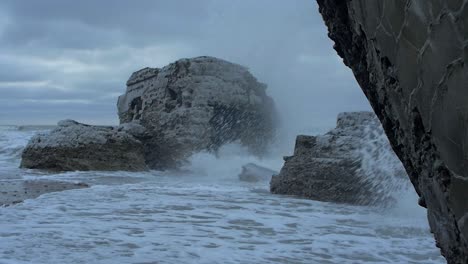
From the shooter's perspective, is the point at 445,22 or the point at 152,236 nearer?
the point at 445,22

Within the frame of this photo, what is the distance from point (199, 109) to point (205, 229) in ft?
31.3

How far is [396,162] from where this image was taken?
315 inches

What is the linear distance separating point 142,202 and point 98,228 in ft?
6.59

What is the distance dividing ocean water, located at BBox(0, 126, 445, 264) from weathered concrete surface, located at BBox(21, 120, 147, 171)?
13.9ft

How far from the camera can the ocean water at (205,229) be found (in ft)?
14.1

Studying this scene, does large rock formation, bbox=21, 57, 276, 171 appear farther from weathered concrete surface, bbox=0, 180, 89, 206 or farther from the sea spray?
the sea spray

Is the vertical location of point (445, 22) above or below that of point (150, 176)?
above

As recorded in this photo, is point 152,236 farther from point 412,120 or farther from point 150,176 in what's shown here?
point 150,176

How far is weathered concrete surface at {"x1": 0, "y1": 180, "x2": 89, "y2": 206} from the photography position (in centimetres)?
719

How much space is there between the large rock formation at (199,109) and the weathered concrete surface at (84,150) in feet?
3.59

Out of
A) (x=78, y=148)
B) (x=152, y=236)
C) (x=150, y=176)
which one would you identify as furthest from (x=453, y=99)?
(x=78, y=148)

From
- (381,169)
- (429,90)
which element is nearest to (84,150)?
(381,169)

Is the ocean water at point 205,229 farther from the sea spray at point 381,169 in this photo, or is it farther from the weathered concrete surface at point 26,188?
the weathered concrete surface at point 26,188

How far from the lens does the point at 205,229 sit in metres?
5.41
